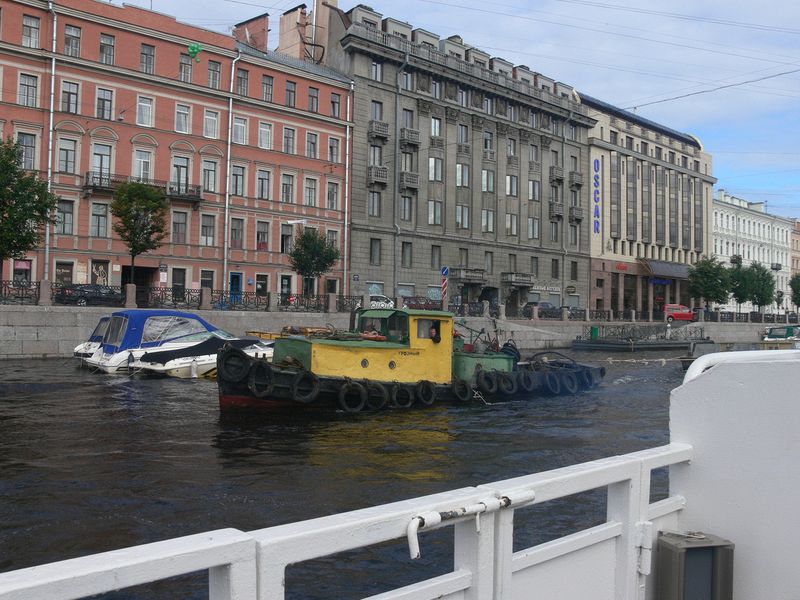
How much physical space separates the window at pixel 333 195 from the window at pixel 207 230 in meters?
7.96

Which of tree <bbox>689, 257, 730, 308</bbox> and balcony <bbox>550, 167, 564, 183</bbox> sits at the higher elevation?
balcony <bbox>550, 167, 564, 183</bbox>

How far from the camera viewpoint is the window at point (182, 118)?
Result: 3959 centimetres

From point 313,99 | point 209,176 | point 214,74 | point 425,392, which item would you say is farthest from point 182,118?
point 425,392

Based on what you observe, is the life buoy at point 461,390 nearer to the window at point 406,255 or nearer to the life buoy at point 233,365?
the life buoy at point 233,365

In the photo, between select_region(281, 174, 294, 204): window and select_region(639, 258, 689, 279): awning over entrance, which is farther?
select_region(639, 258, 689, 279): awning over entrance

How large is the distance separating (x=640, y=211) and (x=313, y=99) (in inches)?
1337

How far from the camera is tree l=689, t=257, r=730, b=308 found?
216 ft

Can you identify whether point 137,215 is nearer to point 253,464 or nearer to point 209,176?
point 209,176

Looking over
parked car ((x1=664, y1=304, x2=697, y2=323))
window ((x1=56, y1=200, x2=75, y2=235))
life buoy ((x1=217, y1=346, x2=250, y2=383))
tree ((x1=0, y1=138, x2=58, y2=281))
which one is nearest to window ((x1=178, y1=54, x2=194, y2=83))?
window ((x1=56, y1=200, x2=75, y2=235))

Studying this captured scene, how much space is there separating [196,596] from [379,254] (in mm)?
42045

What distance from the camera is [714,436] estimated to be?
3.74 m

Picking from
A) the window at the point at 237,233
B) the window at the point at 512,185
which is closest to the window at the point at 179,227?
the window at the point at 237,233

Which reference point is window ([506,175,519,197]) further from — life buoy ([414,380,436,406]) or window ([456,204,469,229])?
life buoy ([414,380,436,406])

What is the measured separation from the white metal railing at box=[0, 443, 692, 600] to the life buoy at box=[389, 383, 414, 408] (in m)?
13.1
